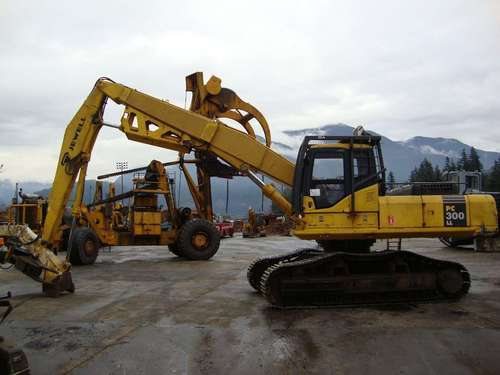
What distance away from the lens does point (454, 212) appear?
30.1 feet

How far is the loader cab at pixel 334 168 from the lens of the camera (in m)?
9.03

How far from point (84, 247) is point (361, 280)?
33.3 ft

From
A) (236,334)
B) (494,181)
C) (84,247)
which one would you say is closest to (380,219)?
(236,334)

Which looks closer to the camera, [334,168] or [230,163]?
[334,168]

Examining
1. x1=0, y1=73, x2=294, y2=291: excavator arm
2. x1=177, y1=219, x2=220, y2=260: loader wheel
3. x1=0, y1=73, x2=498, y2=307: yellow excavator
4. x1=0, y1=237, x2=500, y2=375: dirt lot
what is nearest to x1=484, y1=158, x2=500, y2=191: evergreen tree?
x1=177, y1=219, x2=220, y2=260: loader wheel

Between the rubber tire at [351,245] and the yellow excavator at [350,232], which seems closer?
the yellow excavator at [350,232]

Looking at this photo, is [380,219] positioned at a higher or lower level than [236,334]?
higher

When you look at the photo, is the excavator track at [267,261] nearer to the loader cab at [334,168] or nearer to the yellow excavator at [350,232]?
the yellow excavator at [350,232]

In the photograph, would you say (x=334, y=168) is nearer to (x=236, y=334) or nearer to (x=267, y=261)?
(x=267, y=261)

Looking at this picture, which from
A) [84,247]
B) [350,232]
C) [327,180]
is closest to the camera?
[350,232]

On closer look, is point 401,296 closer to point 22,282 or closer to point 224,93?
point 224,93

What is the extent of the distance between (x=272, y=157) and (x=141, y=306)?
4.11 meters

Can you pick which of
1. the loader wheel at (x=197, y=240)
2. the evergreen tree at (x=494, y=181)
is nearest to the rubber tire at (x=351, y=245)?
the loader wheel at (x=197, y=240)

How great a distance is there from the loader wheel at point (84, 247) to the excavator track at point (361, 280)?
8.80 m
